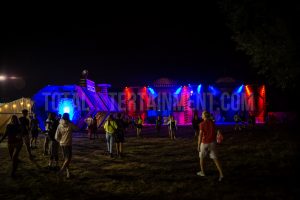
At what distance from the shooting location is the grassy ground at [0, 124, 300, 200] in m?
8.25

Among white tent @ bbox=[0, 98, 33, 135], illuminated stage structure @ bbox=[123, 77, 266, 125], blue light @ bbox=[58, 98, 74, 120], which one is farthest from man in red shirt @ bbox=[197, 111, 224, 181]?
illuminated stage structure @ bbox=[123, 77, 266, 125]

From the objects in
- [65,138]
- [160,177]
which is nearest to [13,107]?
[65,138]

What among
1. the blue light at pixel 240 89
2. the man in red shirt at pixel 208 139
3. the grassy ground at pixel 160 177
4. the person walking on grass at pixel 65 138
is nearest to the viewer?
the grassy ground at pixel 160 177

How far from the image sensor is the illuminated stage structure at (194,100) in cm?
4309

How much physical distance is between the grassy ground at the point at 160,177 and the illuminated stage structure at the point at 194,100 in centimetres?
2782

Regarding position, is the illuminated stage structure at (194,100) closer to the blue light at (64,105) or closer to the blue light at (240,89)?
the blue light at (240,89)

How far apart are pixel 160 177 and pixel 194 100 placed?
1326 inches

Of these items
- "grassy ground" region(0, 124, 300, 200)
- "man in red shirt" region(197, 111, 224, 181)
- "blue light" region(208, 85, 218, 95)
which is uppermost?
"blue light" region(208, 85, 218, 95)

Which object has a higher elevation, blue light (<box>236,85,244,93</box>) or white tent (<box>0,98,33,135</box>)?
blue light (<box>236,85,244,93</box>)

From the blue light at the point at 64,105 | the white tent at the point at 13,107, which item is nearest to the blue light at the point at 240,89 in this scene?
the blue light at the point at 64,105

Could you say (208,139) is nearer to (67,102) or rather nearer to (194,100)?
(67,102)

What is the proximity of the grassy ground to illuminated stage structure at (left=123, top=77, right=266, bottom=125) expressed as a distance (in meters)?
27.8

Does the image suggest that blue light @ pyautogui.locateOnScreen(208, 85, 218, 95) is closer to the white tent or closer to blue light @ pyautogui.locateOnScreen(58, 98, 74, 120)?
blue light @ pyautogui.locateOnScreen(58, 98, 74, 120)

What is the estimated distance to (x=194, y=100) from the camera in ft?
142
